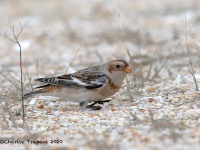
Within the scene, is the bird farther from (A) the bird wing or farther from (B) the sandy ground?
(B) the sandy ground

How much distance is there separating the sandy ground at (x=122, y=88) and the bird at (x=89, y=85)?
14cm

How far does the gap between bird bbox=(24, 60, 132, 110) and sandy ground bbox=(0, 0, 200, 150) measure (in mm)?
138

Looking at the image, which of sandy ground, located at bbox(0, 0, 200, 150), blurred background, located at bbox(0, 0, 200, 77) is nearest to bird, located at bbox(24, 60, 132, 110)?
sandy ground, located at bbox(0, 0, 200, 150)

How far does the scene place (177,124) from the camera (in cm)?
517

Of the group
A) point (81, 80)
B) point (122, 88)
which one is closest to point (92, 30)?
point (122, 88)

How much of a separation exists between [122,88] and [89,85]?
1.15 metres

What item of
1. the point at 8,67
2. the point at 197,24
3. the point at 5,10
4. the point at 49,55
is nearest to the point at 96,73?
the point at 8,67

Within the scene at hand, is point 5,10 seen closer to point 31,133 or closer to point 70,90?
point 70,90

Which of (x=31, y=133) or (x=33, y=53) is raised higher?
(x=33, y=53)

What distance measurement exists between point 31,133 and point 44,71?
3.90 m

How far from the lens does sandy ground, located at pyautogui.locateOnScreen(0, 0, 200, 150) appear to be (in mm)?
4961

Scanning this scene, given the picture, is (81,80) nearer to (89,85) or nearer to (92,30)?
(89,85)

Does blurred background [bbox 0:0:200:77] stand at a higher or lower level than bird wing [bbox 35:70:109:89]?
higher

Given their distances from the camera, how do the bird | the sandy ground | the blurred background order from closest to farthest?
1. the sandy ground
2. the bird
3. the blurred background
